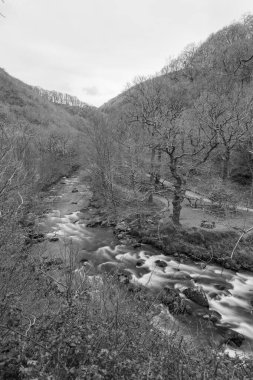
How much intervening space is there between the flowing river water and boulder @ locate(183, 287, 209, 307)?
0.29 m

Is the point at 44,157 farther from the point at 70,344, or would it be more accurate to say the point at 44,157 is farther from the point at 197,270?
the point at 70,344

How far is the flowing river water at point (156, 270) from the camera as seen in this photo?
38.1 ft

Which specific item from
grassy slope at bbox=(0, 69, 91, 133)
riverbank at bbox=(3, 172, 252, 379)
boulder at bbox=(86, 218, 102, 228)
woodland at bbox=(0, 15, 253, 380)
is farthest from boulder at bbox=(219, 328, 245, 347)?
grassy slope at bbox=(0, 69, 91, 133)

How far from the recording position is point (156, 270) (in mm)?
15148

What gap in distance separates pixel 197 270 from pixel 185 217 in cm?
688

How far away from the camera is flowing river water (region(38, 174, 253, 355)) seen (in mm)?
11617

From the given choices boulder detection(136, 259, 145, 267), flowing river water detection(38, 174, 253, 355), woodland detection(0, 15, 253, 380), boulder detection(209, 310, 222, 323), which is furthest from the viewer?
boulder detection(136, 259, 145, 267)

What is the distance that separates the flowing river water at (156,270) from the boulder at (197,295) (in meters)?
0.29

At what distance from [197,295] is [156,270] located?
337 centimetres

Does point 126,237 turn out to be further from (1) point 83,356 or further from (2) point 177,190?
(1) point 83,356

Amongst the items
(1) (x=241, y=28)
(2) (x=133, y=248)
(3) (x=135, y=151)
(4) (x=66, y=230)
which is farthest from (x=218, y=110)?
(1) (x=241, y=28)

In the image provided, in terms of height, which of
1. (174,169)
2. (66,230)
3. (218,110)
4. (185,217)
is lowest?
(66,230)

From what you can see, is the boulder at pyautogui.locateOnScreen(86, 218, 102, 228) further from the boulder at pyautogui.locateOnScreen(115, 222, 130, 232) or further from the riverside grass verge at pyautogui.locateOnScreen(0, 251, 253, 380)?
the riverside grass verge at pyautogui.locateOnScreen(0, 251, 253, 380)

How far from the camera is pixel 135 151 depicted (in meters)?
24.9
